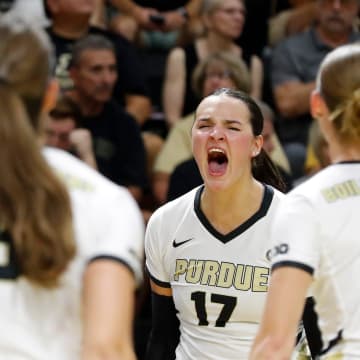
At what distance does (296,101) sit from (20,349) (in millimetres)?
5451

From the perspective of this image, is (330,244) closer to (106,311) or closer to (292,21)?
(106,311)

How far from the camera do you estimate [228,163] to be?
4.09m

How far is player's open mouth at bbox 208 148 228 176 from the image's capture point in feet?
13.4

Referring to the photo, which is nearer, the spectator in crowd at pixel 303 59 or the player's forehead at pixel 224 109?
the player's forehead at pixel 224 109

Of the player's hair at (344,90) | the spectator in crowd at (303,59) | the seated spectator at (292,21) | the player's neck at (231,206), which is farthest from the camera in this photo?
the seated spectator at (292,21)

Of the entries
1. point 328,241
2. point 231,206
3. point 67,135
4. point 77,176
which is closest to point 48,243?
point 77,176

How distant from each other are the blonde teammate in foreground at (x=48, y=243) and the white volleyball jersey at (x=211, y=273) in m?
1.60

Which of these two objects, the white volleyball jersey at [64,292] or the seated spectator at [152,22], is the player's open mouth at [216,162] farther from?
the seated spectator at [152,22]

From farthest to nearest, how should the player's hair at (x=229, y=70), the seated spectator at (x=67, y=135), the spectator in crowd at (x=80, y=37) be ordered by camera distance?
the spectator in crowd at (x=80, y=37)
the player's hair at (x=229, y=70)
the seated spectator at (x=67, y=135)

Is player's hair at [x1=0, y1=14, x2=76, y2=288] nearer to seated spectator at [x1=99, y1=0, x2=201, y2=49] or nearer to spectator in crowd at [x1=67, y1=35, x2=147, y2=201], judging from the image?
spectator in crowd at [x1=67, y1=35, x2=147, y2=201]

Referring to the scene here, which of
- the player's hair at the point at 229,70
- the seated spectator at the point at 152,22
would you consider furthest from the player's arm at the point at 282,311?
the seated spectator at the point at 152,22

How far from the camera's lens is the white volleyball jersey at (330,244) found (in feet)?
8.86

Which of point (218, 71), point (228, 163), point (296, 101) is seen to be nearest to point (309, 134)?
point (296, 101)

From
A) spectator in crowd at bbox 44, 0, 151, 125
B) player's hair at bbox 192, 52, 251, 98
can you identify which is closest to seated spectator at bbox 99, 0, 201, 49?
spectator in crowd at bbox 44, 0, 151, 125
